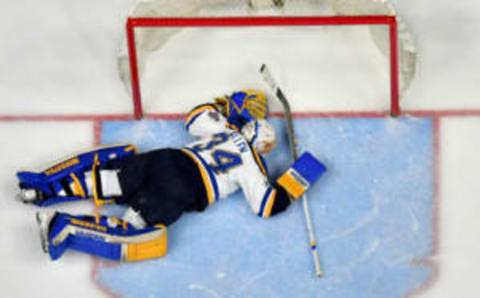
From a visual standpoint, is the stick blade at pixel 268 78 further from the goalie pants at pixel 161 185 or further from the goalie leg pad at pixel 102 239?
the goalie leg pad at pixel 102 239

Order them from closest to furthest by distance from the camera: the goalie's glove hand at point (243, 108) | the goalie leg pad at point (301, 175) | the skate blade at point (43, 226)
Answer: the skate blade at point (43, 226), the goalie leg pad at point (301, 175), the goalie's glove hand at point (243, 108)

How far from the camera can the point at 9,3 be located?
176 inches

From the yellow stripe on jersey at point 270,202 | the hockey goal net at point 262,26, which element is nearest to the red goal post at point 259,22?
the hockey goal net at point 262,26

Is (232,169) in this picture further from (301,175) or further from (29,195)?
(29,195)

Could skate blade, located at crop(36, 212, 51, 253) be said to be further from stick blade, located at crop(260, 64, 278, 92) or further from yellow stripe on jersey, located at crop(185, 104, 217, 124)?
stick blade, located at crop(260, 64, 278, 92)

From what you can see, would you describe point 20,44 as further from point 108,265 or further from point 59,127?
point 108,265

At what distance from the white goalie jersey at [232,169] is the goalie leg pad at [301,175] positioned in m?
0.03

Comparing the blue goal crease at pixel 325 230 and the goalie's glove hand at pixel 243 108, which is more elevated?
the goalie's glove hand at pixel 243 108

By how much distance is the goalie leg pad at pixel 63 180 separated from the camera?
3916 millimetres

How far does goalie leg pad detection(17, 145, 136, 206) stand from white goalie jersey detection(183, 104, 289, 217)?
11.9 inches

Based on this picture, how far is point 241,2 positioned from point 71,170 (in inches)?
34.9

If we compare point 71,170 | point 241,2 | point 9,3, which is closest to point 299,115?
point 241,2

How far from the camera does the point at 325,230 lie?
12.9 feet

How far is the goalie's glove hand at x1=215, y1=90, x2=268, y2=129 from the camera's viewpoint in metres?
4.04
